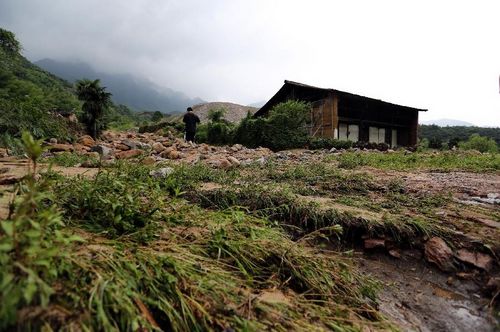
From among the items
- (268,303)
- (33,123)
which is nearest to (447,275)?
(268,303)

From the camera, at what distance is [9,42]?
901 inches

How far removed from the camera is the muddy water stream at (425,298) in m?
1.78

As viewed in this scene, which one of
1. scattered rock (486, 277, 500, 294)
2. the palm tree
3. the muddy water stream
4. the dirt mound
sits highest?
the dirt mound

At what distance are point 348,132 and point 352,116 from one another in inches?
42.8

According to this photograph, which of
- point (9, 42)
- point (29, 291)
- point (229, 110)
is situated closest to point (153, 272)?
point (29, 291)

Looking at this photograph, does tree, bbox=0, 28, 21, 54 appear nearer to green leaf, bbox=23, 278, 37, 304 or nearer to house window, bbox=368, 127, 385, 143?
house window, bbox=368, 127, 385, 143

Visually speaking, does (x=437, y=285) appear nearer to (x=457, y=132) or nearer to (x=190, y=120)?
(x=190, y=120)

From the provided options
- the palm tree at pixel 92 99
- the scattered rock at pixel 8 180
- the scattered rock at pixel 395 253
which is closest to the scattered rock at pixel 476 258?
the scattered rock at pixel 395 253

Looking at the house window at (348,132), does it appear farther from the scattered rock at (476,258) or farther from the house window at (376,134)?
the scattered rock at (476,258)

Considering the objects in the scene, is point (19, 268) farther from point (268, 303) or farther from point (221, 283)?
point (268, 303)

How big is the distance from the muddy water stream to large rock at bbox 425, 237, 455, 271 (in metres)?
0.07

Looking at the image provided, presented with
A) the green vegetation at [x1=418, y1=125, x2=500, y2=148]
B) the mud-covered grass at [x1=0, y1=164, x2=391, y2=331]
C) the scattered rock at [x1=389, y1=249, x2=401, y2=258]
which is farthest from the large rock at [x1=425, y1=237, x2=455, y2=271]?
the green vegetation at [x1=418, y1=125, x2=500, y2=148]

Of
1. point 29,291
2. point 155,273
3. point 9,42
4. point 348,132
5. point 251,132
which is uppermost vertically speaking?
point 9,42

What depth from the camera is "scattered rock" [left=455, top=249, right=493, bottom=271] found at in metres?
2.23
